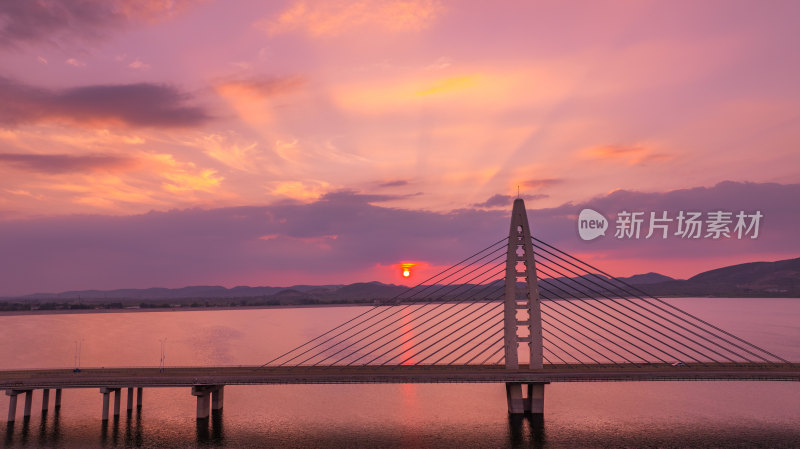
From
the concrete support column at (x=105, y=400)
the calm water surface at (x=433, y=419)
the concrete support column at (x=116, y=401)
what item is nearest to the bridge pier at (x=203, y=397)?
the calm water surface at (x=433, y=419)

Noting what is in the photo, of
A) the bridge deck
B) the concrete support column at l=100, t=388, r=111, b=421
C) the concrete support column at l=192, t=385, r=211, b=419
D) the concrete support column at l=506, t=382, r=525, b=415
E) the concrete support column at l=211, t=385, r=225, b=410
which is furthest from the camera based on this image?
the concrete support column at l=211, t=385, r=225, b=410

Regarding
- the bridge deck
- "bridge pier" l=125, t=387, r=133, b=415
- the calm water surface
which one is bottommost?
the calm water surface

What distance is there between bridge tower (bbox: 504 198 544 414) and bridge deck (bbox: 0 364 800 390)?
2.39m

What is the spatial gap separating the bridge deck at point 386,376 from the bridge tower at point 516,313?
2.39 meters

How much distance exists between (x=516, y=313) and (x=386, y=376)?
60.1ft

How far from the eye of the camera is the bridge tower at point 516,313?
70312mm

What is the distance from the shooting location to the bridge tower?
7031 cm

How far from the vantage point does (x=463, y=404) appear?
82188 mm

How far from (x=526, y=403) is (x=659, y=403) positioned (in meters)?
24.4

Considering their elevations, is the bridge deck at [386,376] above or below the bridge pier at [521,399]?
above

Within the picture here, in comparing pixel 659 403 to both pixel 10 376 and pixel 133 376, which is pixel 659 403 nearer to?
pixel 133 376

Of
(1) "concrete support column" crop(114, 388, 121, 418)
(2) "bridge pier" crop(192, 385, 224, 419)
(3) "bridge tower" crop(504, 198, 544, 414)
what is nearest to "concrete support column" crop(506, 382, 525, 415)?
(3) "bridge tower" crop(504, 198, 544, 414)

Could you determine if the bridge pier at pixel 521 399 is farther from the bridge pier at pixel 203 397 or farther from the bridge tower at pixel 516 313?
the bridge pier at pixel 203 397

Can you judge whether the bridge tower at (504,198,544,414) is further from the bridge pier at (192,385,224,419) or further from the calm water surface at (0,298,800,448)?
the bridge pier at (192,385,224,419)
